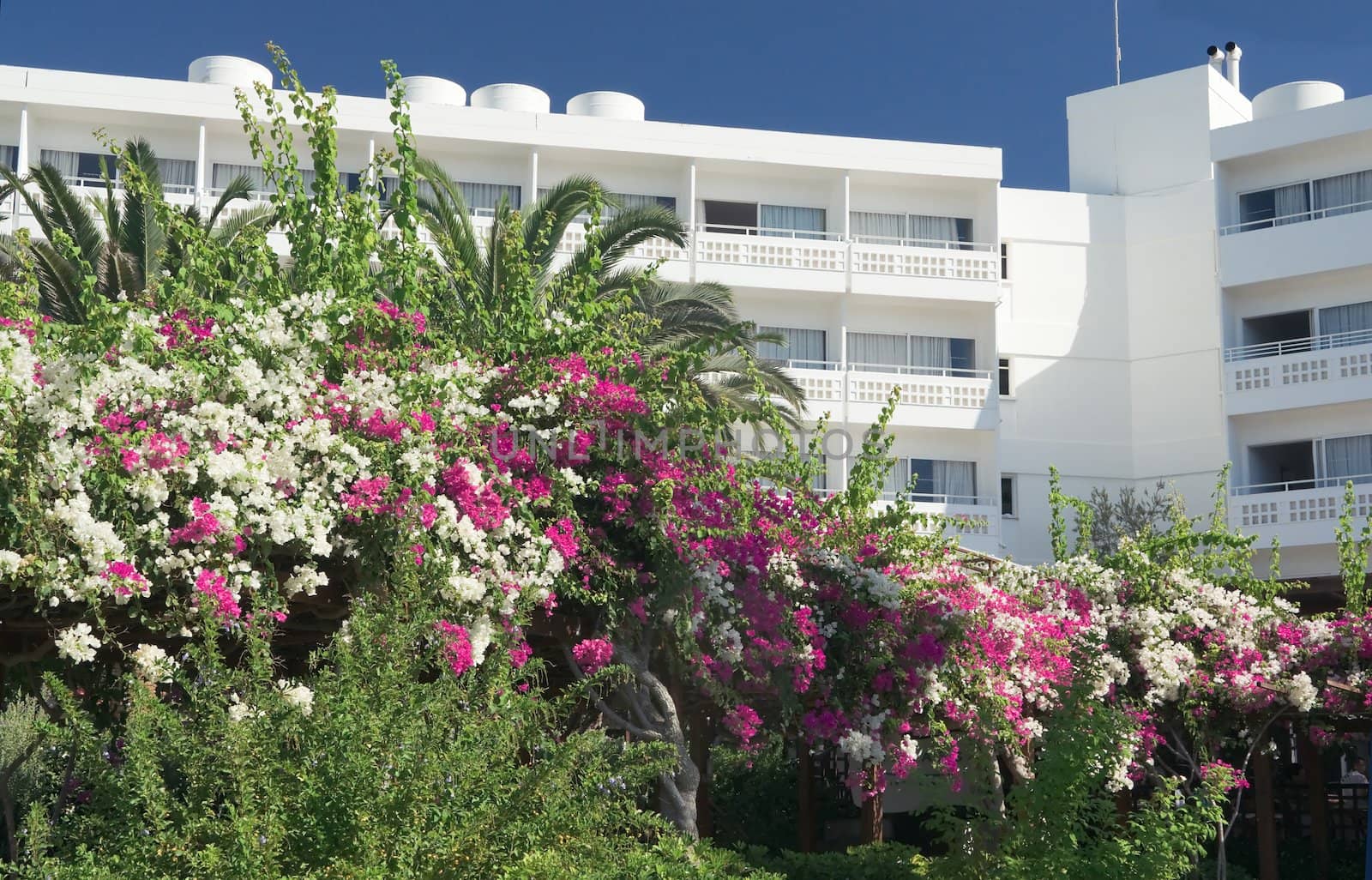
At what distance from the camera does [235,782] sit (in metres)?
6.14

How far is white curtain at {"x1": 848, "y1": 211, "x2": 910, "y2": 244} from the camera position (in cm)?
3180

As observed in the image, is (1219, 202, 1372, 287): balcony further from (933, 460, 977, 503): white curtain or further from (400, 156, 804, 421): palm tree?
(400, 156, 804, 421): palm tree

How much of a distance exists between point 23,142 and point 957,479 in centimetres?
1906

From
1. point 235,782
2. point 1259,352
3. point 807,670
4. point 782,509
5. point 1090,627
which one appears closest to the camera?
point 235,782

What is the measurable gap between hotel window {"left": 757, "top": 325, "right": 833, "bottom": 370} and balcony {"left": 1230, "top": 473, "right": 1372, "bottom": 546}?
868 centimetres

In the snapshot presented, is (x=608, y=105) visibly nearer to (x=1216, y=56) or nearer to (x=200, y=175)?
(x=200, y=175)

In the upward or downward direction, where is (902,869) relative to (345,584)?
downward

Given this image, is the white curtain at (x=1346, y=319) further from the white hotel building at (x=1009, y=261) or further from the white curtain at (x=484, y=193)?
the white curtain at (x=484, y=193)

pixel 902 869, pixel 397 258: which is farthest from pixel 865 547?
pixel 397 258

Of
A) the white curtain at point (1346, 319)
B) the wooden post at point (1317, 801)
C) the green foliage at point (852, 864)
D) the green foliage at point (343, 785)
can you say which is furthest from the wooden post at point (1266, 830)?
the white curtain at point (1346, 319)

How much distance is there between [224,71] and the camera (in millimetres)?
29812

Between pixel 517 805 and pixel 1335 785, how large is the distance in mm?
14312

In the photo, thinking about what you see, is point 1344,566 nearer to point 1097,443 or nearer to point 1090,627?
point 1090,627

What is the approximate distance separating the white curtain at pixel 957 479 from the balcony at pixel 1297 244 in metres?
6.65
